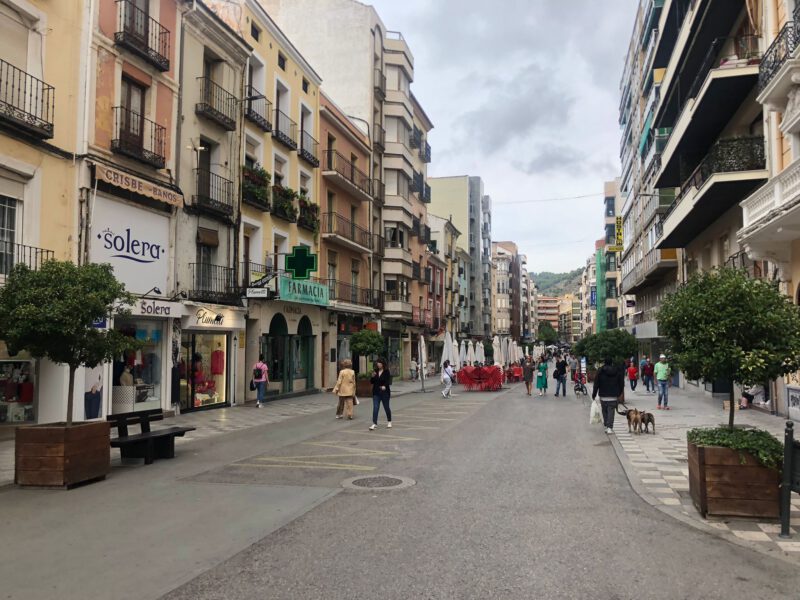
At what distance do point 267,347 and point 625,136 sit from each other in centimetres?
4535

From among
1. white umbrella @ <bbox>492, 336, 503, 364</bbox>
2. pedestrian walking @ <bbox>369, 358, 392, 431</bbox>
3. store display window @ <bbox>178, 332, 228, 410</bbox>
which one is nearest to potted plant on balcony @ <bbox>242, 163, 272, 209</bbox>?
store display window @ <bbox>178, 332, 228, 410</bbox>

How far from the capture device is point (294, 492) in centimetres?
802

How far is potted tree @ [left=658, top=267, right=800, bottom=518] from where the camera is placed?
652cm

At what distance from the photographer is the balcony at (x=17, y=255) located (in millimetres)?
13195

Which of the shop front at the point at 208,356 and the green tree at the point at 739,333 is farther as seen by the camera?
the shop front at the point at 208,356

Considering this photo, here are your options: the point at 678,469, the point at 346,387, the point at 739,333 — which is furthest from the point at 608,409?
the point at 739,333

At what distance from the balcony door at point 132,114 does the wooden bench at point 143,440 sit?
884cm

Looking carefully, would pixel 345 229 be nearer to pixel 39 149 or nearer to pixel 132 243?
pixel 132 243

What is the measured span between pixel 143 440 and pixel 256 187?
14872 mm

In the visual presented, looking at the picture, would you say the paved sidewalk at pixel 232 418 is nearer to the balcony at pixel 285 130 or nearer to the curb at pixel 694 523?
the curb at pixel 694 523

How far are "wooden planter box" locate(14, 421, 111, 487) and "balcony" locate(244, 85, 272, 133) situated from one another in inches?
674

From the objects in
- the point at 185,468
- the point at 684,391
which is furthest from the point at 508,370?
the point at 185,468

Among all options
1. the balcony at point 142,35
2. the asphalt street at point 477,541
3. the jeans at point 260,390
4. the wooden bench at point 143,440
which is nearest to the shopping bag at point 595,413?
the asphalt street at point 477,541

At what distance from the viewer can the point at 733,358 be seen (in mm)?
7008
